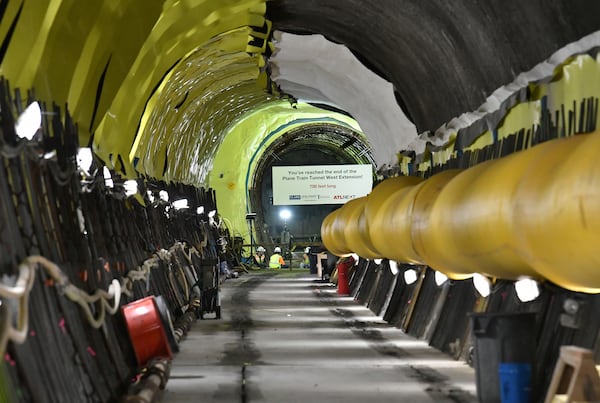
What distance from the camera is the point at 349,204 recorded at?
62.5 ft

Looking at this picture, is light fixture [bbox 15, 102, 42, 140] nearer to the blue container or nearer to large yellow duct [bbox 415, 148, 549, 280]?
large yellow duct [bbox 415, 148, 549, 280]

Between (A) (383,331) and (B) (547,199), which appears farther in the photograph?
(A) (383,331)

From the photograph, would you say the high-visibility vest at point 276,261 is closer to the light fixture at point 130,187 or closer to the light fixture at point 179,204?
the light fixture at point 179,204

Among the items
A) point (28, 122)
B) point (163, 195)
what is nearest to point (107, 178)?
point (28, 122)

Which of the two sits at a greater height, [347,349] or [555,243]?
[555,243]

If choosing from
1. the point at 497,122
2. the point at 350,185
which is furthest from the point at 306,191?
the point at 497,122

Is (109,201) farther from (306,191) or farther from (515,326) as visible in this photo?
(306,191)

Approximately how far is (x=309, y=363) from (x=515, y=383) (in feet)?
12.5

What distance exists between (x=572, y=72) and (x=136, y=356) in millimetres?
5507

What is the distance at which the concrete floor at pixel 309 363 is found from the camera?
30.9ft

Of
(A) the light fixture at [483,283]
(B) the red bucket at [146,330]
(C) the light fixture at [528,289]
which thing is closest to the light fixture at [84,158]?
(B) the red bucket at [146,330]

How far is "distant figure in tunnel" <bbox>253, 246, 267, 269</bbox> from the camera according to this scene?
124 ft

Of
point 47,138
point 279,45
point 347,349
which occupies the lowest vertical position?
point 347,349

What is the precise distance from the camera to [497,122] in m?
11.1
